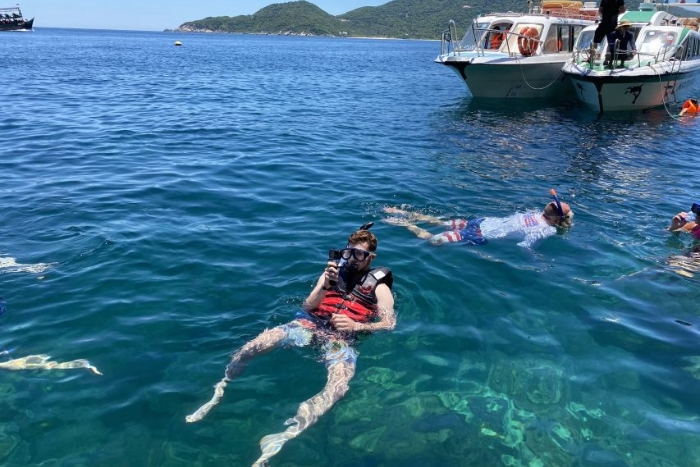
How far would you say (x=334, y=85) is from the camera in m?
31.7

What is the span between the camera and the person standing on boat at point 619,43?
1894 cm

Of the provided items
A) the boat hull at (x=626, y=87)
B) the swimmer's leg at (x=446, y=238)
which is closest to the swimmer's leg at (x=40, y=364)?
the swimmer's leg at (x=446, y=238)

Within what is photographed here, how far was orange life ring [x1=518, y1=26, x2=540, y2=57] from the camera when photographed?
915 inches

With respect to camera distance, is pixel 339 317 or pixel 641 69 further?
pixel 641 69

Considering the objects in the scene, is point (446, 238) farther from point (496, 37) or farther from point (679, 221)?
point (496, 37)

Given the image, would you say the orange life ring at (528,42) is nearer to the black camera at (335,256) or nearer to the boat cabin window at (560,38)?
the boat cabin window at (560,38)

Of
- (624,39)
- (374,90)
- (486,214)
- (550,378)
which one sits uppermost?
(624,39)

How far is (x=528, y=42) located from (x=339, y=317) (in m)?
22.0

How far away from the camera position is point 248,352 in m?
5.35

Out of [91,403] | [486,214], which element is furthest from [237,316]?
[486,214]

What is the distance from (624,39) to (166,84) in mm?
22788

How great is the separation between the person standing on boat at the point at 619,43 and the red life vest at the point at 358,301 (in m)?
17.1

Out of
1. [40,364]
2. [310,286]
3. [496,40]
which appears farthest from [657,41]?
[40,364]

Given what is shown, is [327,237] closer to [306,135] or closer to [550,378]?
[550,378]
